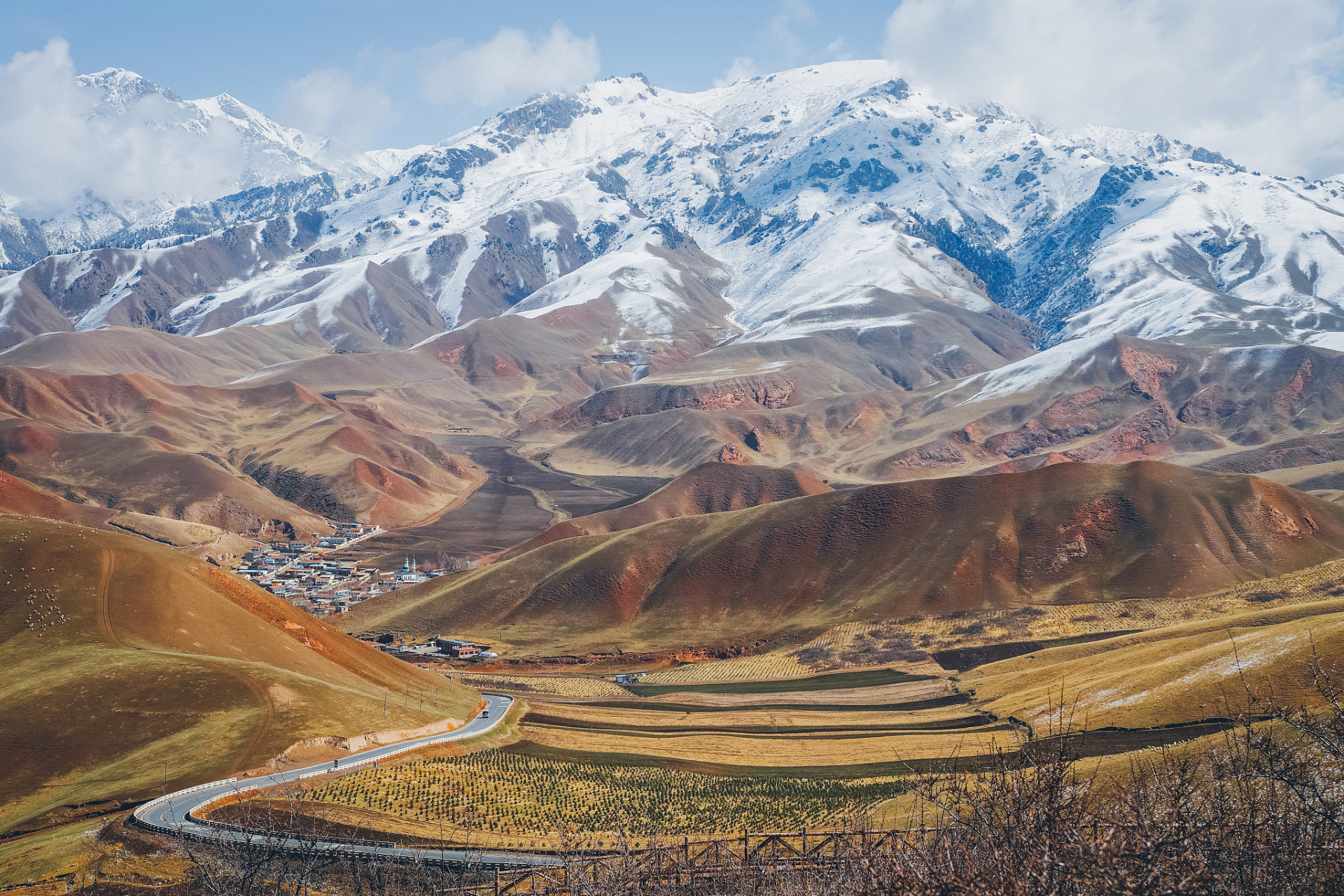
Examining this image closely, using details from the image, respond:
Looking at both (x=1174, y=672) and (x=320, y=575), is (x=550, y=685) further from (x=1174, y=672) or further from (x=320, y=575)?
(x=320, y=575)

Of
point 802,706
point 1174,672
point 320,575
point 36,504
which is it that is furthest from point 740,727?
point 36,504

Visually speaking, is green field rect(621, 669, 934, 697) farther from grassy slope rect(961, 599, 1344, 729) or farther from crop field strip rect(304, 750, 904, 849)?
crop field strip rect(304, 750, 904, 849)

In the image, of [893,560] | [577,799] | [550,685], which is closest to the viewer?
[577,799]

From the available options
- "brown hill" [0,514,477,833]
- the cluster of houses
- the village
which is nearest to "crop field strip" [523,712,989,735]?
"brown hill" [0,514,477,833]

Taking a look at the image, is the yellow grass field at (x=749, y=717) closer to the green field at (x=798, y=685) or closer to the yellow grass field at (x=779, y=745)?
the yellow grass field at (x=779, y=745)

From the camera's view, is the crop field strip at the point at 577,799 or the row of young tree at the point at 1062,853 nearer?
the row of young tree at the point at 1062,853

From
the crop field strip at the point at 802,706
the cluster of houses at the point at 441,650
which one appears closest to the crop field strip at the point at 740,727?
the crop field strip at the point at 802,706
